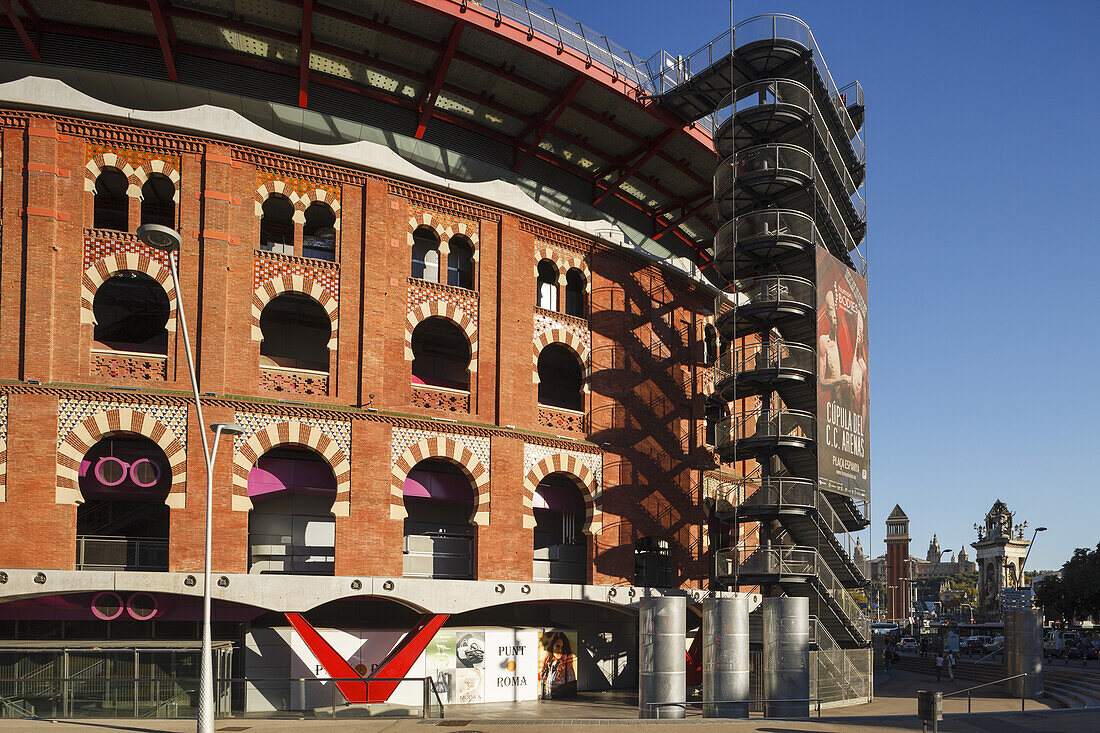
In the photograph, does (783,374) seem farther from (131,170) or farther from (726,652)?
(131,170)

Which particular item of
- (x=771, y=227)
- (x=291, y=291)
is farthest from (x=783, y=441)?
(x=291, y=291)

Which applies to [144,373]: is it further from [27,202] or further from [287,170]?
[287,170]

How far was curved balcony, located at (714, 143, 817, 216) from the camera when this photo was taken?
38.3 metres

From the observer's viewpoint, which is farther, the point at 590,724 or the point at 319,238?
the point at 319,238

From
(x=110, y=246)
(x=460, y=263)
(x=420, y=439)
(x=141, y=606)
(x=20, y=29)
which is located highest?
(x=20, y=29)

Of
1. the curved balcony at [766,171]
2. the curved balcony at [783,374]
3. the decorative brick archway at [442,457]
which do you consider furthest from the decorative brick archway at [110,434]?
the curved balcony at [766,171]

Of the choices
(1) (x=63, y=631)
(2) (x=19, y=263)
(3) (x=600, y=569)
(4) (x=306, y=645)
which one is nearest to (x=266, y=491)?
(4) (x=306, y=645)

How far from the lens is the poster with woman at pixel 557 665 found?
3650 cm

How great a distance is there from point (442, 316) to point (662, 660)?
14326 millimetres

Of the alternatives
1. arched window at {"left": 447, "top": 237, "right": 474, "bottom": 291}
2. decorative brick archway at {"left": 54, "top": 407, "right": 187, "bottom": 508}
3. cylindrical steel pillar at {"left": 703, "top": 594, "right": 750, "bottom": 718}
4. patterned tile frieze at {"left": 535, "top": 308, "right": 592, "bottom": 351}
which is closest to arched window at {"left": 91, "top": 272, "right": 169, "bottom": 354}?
decorative brick archway at {"left": 54, "top": 407, "right": 187, "bottom": 508}

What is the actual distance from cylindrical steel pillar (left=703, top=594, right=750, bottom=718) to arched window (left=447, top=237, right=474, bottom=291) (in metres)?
14.9

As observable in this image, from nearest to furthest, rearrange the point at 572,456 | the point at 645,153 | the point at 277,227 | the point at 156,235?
the point at 156,235
the point at 277,227
the point at 572,456
the point at 645,153

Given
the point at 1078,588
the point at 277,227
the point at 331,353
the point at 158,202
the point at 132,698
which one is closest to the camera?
the point at 132,698

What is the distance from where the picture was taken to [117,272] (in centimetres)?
3067
